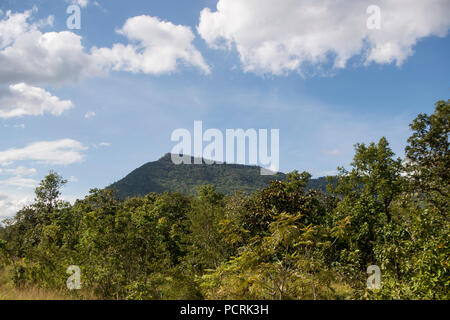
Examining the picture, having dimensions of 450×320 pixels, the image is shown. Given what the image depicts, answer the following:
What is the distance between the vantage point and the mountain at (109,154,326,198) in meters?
146

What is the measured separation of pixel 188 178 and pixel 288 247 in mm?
157299

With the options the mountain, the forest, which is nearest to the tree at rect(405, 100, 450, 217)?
the forest

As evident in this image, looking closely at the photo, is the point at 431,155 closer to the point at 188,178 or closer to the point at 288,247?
the point at 288,247

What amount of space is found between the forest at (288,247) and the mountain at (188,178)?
124377mm

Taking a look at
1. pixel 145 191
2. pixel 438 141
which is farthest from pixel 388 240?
pixel 145 191

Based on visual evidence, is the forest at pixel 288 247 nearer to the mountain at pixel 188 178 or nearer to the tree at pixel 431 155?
the tree at pixel 431 155

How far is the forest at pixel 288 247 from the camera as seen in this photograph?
6.61m

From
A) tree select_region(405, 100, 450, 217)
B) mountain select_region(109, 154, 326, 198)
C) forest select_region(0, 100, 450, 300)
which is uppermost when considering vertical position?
mountain select_region(109, 154, 326, 198)

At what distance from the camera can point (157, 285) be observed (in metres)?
9.35

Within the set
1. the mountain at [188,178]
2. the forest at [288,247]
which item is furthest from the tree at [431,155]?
the mountain at [188,178]

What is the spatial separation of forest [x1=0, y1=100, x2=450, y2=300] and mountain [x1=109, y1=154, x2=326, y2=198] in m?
124

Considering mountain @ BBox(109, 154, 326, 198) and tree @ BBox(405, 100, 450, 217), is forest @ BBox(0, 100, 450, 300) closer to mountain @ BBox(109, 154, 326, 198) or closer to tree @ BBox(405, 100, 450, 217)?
tree @ BBox(405, 100, 450, 217)

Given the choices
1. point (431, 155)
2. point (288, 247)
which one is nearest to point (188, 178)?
point (431, 155)
